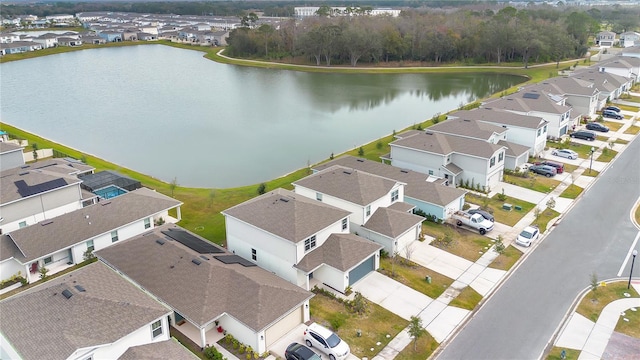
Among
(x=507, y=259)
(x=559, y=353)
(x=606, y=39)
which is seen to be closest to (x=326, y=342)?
(x=559, y=353)

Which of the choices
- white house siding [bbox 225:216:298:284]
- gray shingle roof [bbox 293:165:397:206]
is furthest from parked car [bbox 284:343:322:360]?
gray shingle roof [bbox 293:165:397:206]

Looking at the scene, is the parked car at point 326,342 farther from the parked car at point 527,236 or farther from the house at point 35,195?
the house at point 35,195

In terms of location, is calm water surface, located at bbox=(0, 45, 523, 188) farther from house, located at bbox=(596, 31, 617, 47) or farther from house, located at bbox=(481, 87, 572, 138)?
house, located at bbox=(596, 31, 617, 47)

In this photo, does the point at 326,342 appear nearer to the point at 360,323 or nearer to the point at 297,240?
the point at 360,323

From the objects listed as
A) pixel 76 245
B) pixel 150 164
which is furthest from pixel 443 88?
pixel 76 245

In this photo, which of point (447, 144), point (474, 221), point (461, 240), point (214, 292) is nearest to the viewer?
point (214, 292)

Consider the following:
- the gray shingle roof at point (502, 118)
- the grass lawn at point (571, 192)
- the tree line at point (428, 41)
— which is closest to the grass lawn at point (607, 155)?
the gray shingle roof at point (502, 118)

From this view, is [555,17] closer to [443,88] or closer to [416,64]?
[416,64]
